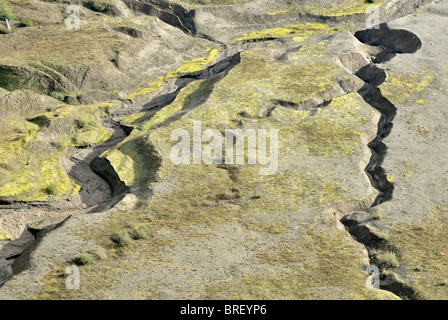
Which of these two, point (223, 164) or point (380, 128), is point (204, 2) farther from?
point (223, 164)

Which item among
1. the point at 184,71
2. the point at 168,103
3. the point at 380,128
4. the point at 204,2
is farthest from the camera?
the point at 204,2

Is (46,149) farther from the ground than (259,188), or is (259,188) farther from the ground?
(46,149)

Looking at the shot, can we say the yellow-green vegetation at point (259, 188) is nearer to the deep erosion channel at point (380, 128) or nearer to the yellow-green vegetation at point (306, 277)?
the yellow-green vegetation at point (306, 277)

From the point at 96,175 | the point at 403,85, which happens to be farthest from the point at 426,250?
the point at 403,85

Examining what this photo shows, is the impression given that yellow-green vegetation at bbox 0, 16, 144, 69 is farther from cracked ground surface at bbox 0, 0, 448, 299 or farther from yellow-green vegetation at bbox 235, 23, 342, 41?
yellow-green vegetation at bbox 235, 23, 342, 41

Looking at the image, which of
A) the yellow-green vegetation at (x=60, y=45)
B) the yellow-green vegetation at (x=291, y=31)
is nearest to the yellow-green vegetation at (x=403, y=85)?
the yellow-green vegetation at (x=291, y=31)

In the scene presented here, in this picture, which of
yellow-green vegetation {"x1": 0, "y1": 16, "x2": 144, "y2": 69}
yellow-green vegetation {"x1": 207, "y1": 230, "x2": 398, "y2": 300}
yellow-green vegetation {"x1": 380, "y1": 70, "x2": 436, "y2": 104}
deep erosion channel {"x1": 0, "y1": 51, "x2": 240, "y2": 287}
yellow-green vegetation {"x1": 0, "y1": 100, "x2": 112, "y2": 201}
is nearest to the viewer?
yellow-green vegetation {"x1": 207, "y1": 230, "x2": 398, "y2": 300}

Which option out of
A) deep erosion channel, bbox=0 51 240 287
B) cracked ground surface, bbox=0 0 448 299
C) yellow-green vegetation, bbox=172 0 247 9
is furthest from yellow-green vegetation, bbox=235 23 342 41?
deep erosion channel, bbox=0 51 240 287
